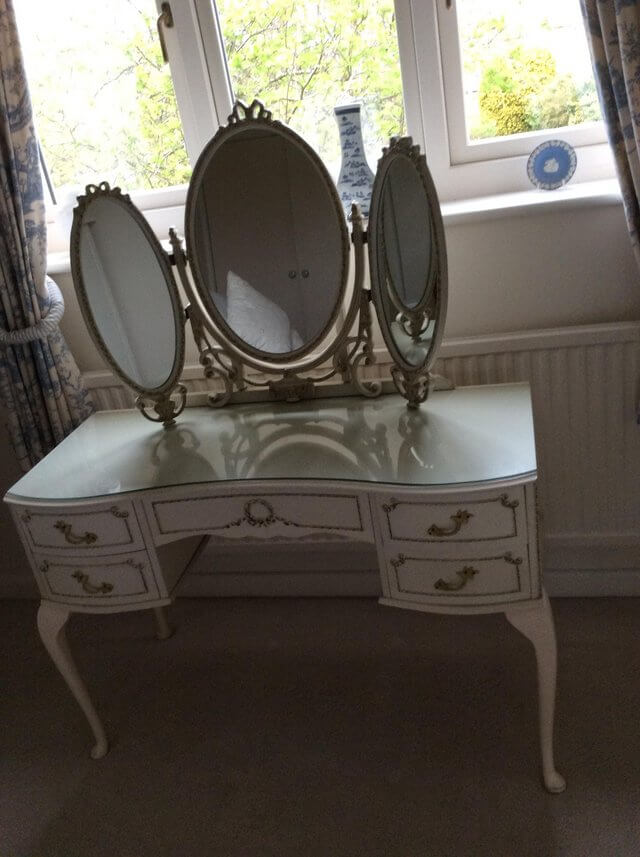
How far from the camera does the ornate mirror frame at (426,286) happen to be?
141 centimetres

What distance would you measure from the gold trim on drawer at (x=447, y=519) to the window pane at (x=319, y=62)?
36.8 inches

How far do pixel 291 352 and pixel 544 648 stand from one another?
0.76 metres

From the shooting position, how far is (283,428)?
5.14 feet

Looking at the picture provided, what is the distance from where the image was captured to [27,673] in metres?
2.02

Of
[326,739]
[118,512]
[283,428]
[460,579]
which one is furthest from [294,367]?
[326,739]

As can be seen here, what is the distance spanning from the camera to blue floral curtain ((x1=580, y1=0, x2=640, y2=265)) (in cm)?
132

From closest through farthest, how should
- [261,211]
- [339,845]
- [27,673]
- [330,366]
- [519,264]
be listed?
[339,845], [261,211], [519,264], [330,366], [27,673]

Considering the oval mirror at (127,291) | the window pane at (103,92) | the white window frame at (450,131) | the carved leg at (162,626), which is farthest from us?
the carved leg at (162,626)

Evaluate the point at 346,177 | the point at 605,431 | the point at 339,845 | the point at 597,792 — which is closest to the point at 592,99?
the point at 346,177

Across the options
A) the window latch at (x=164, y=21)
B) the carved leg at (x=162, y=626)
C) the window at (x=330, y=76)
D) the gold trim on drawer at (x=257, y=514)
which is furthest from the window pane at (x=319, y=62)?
the carved leg at (x=162, y=626)

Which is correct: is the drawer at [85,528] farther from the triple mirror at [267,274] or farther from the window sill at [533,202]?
the window sill at [533,202]

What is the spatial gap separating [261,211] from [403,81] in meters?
0.51

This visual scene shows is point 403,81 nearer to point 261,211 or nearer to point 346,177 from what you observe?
point 346,177

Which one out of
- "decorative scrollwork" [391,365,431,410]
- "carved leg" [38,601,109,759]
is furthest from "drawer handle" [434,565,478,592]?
"carved leg" [38,601,109,759]
